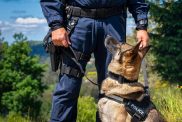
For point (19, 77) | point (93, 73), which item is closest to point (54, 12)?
point (93, 73)

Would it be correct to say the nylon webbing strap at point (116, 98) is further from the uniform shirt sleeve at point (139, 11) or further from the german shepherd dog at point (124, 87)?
the uniform shirt sleeve at point (139, 11)

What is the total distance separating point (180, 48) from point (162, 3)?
2193 millimetres

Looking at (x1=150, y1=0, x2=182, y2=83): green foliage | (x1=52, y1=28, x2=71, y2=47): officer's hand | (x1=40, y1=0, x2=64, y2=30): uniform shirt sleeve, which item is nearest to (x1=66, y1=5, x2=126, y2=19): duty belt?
(x1=40, y1=0, x2=64, y2=30): uniform shirt sleeve

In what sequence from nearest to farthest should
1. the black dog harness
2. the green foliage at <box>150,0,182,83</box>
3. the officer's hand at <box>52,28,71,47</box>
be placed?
the black dog harness < the officer's hand at <box>52,28,71,47</box> < the green foliage at <box>150,0,182,83</box>

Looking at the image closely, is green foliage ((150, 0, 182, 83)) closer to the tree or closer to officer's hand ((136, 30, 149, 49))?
officer's hand ((136, 30, 149, 49))

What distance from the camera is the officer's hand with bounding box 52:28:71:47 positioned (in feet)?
18.2

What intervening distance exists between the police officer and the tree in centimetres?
4762

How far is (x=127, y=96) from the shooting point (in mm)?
5215

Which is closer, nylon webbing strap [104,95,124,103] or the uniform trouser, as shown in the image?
nylon webbing strap [104,95,124,103]

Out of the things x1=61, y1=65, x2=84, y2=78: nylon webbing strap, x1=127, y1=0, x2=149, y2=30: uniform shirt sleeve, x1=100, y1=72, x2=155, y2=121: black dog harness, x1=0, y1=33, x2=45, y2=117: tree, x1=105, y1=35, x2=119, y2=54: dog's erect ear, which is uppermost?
x1=127, y1=0, x2=149, y2=30: uniform shirt sleeve

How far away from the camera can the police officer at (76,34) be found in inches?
221

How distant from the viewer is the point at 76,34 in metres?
5.64

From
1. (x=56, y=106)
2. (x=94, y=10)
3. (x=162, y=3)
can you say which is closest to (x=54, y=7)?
(x=94, y=10)

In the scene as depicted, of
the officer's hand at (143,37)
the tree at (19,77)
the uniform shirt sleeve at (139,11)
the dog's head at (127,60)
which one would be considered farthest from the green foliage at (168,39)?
the tree at (19,77)
